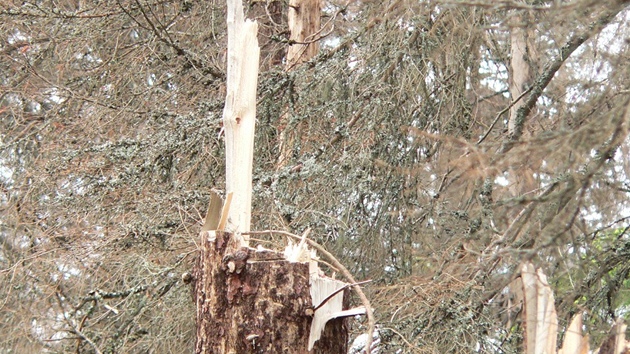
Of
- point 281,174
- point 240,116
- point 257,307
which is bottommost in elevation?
point 257,307

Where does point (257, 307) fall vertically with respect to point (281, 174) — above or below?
below

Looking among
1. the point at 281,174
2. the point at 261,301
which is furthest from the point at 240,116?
the point at 281,174

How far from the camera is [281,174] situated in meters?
5.95

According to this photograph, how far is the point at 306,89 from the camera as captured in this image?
662cm

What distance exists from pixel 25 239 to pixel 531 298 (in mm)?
4862

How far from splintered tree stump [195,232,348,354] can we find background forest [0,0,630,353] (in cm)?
123

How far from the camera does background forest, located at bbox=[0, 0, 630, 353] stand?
5582 mm

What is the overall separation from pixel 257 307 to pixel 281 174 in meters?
2.51

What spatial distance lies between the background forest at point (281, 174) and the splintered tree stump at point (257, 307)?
123cm

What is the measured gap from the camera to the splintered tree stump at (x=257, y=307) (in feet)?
11.4

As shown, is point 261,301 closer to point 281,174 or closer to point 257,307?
point 257,307

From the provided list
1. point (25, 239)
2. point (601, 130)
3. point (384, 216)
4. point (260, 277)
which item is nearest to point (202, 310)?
point (260, 277)

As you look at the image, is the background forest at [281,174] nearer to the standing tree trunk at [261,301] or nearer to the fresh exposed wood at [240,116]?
the fresh exposed wood at [240,116]

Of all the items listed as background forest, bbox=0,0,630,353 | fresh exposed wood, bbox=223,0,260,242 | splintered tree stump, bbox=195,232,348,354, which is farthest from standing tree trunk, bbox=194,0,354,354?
background forest, bbox=0,0,630,353
